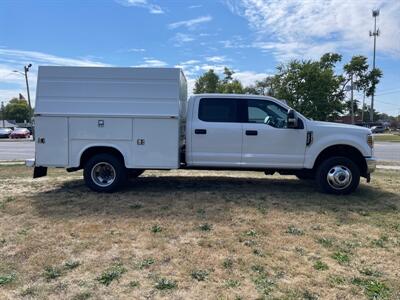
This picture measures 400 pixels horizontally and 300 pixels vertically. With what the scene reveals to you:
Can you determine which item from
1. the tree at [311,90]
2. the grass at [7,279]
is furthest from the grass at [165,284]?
the tree at [311,90]

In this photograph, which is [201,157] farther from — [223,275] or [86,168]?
[223,275]

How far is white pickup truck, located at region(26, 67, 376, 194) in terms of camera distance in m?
8.08

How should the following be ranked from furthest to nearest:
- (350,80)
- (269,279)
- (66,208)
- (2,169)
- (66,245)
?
(350,80)
(2,169)
(66,208)
(66,245)
(269,279)

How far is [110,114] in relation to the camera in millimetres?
8039

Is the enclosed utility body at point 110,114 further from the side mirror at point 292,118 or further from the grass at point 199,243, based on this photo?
the side mirror at point 292,118

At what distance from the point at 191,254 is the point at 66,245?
1637mm

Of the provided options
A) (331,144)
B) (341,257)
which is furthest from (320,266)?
(331,144)

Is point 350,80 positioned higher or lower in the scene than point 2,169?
higher

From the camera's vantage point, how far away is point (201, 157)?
8266mm

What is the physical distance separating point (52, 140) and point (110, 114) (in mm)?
1283

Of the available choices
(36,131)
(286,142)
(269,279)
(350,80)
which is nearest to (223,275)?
(269,279)

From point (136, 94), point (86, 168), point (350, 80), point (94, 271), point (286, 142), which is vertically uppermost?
point (350, 80)

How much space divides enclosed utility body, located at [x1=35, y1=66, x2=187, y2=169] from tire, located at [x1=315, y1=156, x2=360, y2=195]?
2.95 m

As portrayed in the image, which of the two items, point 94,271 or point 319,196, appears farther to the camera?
point 319,196
